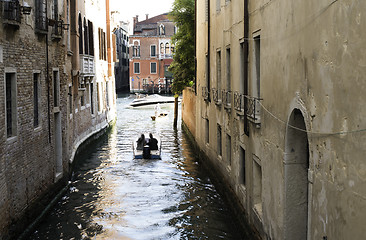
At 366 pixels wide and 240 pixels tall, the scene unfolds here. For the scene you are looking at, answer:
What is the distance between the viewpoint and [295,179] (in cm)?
748

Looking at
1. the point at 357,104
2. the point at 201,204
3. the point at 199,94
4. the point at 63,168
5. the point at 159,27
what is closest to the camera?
the point at 357,104

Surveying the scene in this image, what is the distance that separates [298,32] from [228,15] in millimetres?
6323

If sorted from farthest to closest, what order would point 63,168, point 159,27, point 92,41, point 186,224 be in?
point 159,27 < point 92,41 < point 63,168 < point 186,224

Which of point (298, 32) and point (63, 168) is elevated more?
point (298, 32)

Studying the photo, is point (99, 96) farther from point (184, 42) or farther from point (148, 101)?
point (148, 101)

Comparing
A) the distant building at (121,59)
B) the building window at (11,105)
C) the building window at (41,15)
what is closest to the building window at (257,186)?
the building window at (11,105)

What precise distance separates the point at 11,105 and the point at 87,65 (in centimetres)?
1397

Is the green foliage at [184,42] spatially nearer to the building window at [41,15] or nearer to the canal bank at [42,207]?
the canal bank at [42,207]

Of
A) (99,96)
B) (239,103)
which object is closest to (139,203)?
(239,103)

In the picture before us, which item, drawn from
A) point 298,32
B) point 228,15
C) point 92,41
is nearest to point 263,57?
point 298,32

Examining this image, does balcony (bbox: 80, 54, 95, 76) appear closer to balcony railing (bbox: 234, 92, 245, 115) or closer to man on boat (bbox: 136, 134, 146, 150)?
man on boat (bbox: 136, 134, 146, 150)

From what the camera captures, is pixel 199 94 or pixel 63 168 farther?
pixel 199 94

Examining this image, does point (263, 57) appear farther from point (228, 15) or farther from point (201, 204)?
point (201, 204)

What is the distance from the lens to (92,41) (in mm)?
26266
